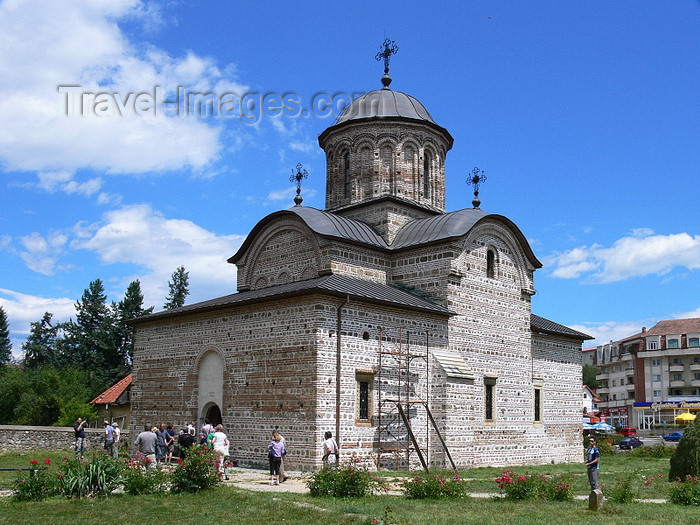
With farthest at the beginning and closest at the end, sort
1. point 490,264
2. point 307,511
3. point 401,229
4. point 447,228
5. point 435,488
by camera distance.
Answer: point 401,229
point 490,264
point 447,228
point 435,488
point 307,511

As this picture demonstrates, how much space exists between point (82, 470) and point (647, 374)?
55.7m

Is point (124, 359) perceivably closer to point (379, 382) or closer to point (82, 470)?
point (379, 382)

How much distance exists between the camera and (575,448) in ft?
75.2

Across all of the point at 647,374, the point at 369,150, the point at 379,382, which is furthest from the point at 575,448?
the point at 647,374

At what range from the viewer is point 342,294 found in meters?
15.7

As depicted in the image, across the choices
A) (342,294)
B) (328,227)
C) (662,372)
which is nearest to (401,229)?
(328,227)

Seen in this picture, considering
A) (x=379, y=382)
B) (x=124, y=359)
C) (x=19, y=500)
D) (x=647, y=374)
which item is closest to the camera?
(x=19, y=500)

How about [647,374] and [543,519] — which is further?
[647,374]

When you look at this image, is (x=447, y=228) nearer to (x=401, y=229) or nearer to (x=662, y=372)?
(x=401, y=229)

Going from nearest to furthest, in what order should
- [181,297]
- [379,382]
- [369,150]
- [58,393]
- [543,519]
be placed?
[543,519] < [379,382] < [369,150] < [58,393] < [181,297]

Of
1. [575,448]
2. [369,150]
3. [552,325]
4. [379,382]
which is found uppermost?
[369,150]

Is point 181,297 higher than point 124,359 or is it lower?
higher

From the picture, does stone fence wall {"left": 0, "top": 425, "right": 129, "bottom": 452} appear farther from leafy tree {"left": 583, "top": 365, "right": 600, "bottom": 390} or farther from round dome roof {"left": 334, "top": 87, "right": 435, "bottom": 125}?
leafy tree {"left": 583, "top": 365, "right": 600, "bottom": 390}

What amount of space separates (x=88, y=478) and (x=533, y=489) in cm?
690
